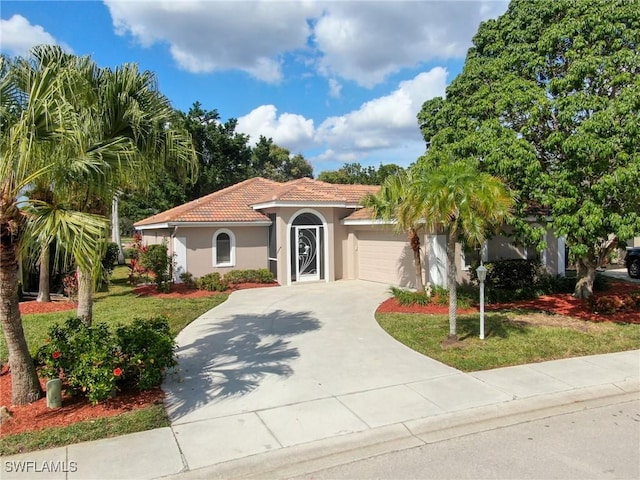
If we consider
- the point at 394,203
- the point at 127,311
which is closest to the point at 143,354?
the point at 127,311

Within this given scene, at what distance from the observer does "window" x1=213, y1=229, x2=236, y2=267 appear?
18.9 meters

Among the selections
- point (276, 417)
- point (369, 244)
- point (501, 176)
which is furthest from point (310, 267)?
point (276, 417)

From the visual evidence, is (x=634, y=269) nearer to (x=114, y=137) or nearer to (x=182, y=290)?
(x=182, y=290)

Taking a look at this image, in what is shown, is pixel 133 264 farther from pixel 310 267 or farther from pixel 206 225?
pixel 310 267

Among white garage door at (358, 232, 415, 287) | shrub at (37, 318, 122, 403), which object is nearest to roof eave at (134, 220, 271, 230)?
white garage door at (358, 232, 415, 287)

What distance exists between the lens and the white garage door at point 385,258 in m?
17.4

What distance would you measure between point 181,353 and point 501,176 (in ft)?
29.0

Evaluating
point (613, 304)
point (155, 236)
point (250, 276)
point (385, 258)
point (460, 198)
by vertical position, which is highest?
point (460, 198)

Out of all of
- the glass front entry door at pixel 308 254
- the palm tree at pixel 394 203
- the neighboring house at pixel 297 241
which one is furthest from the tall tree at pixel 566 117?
the glass front entry door at pixel 308 254

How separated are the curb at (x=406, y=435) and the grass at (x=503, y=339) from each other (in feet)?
4.83

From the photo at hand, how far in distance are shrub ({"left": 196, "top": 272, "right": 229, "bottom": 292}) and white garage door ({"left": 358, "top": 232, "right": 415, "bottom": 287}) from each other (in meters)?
6.30

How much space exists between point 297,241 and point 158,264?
576cm

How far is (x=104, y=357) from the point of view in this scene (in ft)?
19.3

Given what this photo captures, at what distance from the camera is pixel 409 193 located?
894 cm
